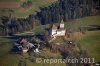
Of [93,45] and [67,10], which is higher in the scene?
[67,10]

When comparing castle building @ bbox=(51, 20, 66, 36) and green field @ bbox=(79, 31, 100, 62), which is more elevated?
castle building @ bbox=(51, 20, 66, 36)

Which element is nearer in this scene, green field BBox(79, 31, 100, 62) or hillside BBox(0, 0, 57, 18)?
green field BBox(79, 31, 100, 62)

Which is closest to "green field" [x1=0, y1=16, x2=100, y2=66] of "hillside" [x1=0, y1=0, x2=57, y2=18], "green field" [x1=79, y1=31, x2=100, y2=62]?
"green field" [x1=79, y1=31, x2=100, y2=62]

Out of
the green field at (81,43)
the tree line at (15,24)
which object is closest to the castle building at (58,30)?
the green field at (81,43)

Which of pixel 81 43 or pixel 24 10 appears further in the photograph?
pixel 24 10

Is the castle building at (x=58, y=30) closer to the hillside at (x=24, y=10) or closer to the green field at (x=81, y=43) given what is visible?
the green field at (x=81, y=43)

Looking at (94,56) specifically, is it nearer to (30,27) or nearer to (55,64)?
(55,64)

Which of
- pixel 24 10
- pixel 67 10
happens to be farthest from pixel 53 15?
pixel 24 10

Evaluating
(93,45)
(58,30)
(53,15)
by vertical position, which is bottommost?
(93,45)

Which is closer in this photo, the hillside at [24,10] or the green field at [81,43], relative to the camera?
the green field at [81,43]

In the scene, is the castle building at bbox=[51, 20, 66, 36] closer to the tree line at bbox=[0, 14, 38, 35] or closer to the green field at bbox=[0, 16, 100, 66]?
the green field at bbox=[0, 16, 100, 66]

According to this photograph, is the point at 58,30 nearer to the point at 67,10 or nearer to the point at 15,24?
the point at 67,10
